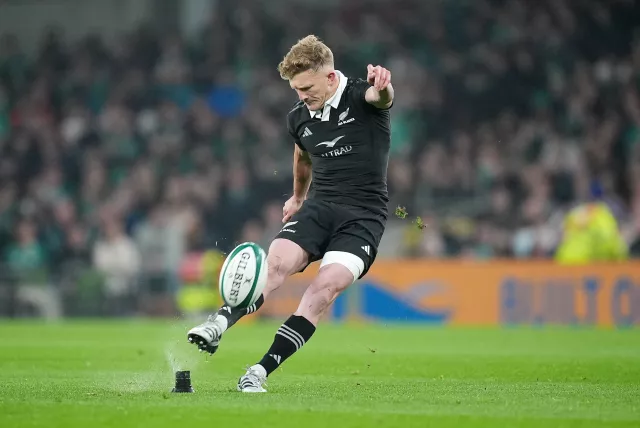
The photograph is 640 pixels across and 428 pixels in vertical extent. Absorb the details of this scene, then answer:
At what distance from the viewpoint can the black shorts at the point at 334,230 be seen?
7832mm

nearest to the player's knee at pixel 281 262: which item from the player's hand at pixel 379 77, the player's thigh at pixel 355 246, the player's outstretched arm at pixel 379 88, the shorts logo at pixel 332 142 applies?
the player's thigh at pixel 355 246

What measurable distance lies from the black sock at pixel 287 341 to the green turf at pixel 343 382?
0.67 feet

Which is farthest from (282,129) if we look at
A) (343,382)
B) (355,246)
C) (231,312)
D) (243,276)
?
(243,276)

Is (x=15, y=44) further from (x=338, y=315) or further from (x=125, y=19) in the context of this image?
(x=338, y=315)

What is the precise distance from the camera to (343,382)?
8.50 metres

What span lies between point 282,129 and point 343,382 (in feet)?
48.9

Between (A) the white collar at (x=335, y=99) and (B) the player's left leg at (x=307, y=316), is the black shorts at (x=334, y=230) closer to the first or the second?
(B) the player's left leg at (x=307, y=316)

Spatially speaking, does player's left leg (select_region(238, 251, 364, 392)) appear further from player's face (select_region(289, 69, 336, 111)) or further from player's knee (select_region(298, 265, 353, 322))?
player's face (select_region(289, 69, 336, 111))

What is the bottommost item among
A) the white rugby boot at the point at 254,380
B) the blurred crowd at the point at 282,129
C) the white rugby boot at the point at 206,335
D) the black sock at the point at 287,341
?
the white rugby boot at the point at 254,380

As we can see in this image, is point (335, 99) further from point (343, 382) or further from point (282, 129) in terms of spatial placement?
point (282, 129)

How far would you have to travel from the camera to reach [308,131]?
8.17 metres

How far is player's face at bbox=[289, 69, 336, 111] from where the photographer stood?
7805mm

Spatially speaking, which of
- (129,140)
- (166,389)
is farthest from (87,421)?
(129,140)

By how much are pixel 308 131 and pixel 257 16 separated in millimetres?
17398
